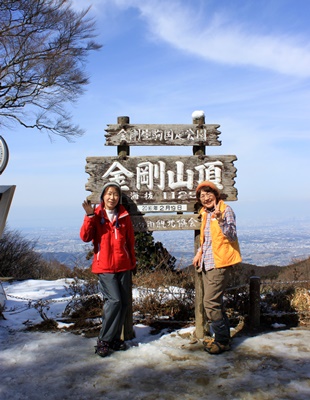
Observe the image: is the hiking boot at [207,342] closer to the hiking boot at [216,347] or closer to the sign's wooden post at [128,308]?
the hiking boot at [216,347]

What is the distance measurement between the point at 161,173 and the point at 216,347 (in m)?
2.18

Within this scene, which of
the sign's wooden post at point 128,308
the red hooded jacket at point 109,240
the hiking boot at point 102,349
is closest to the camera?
the hiking boot at point 102,349

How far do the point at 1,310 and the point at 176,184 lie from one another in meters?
3.14

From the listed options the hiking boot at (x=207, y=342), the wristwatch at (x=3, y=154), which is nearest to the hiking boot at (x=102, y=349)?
the hiking boot at (x=207, y=342)

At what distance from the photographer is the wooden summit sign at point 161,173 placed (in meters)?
5.12

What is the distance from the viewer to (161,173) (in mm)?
5195

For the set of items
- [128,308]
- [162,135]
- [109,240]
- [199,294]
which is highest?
[162,135]

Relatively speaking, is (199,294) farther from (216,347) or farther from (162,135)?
(162,135)

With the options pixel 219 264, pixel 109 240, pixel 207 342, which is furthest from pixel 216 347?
pixel 109 240

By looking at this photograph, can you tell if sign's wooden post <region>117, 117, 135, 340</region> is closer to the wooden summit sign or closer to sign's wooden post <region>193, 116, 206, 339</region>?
the wooden summit sign

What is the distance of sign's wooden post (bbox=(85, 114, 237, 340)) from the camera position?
16.8ft

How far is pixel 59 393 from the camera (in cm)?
347

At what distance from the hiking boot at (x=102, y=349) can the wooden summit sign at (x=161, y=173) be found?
1.43 metres

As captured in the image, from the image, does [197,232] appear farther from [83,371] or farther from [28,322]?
[28,322]
